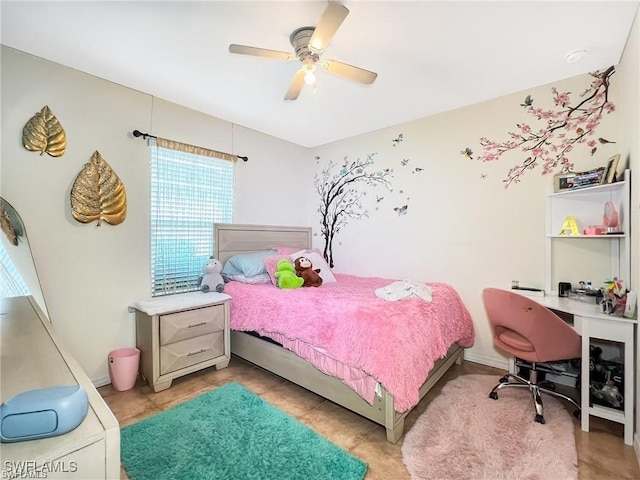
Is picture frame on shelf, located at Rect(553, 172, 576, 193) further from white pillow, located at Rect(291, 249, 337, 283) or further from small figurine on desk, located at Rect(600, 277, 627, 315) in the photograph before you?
white pillow, located at Rect(291, 249, 337, 283)

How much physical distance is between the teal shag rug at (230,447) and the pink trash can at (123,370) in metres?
0.55

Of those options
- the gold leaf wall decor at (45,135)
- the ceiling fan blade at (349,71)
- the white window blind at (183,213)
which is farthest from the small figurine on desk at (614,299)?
the gold leaf wall decor at (45,135)

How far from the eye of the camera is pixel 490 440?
5.82ft

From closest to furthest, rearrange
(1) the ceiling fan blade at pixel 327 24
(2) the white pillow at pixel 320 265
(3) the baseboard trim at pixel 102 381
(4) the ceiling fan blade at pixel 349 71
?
(1) the ceiling fan blade at pixel 327 24, (4) the ceiling fan blade at pixel 349 71, (3) the baseboard trim at pixel 102 381, (2) the white pillow at pixel 320 265

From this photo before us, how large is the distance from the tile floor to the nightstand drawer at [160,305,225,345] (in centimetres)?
41

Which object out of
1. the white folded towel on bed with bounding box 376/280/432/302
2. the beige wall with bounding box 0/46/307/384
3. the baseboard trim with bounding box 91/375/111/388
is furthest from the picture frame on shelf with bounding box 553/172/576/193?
the baseboard trim with bounding box 91/375/111/388

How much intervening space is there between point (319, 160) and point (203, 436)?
348cm

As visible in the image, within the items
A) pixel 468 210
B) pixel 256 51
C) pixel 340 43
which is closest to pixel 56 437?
pixel 256 51

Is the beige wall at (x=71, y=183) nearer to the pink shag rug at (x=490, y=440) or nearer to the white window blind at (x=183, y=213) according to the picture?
the white window blind at (x=183, y=213)

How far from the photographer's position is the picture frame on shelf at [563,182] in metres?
2.30

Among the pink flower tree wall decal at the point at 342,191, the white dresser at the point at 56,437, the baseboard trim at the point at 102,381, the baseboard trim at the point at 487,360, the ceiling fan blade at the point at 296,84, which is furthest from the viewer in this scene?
the pink flower tree wall decal at the point at 342,191

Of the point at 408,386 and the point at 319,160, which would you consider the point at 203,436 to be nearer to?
the point at 408,386

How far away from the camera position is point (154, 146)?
2.74 metres

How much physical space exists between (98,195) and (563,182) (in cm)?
378
